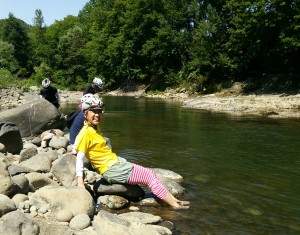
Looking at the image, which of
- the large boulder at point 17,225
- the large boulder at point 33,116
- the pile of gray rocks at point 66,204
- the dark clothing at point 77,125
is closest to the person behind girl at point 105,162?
the pile of gray rocks at point 66,204

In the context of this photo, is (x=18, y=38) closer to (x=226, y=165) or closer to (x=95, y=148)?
(x=226, y=165)

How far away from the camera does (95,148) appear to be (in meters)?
7.01

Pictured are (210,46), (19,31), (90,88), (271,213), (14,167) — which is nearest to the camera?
(271,213)

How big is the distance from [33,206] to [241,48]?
3371cm

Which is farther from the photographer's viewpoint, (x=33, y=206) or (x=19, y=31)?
(x=19, y=31)

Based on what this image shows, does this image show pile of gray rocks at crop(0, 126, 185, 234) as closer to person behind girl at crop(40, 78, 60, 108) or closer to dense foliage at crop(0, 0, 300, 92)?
person behind girl at crop(40, 78, 60, 108)

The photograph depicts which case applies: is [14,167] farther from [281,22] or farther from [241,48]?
[241,48]

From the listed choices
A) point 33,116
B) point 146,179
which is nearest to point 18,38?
point 33,116

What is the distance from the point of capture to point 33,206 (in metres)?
5.75

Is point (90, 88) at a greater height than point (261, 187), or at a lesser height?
greater

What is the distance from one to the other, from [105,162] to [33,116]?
6498 millimetres

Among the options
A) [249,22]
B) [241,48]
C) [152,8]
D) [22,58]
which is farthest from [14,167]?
[22,58]

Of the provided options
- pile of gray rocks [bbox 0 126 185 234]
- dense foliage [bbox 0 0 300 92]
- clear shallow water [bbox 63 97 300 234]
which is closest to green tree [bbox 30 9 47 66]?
dense foliage [bbox 0 0 300 92]

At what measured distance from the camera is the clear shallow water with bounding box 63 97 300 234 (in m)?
6.40
